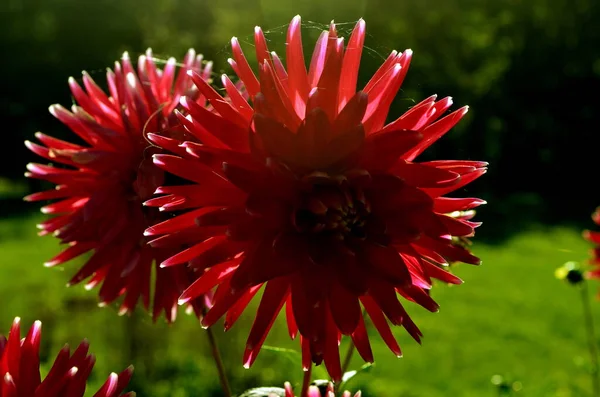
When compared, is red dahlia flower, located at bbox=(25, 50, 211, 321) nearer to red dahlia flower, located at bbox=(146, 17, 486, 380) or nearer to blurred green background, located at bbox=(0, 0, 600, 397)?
red dahlia flower, located at bbox=(146, 17, 486, 380)

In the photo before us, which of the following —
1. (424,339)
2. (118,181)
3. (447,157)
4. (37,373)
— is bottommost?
(424,339)

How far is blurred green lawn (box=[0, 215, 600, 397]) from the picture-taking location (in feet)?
12.8

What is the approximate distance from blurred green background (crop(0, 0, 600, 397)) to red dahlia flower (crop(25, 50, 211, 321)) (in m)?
2.45

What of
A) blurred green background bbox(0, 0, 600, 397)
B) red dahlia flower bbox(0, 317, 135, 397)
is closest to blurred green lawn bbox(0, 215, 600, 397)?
blurred green background bbox(0, 0, 600, 397)

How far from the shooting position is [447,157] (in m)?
5.30

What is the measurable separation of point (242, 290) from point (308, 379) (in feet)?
0.70

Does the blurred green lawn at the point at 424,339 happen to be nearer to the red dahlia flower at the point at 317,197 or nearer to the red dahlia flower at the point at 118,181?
the red dahlia flower at the point at 118,181

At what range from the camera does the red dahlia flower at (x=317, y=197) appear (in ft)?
2.76

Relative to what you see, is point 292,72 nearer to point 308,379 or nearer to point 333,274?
point 333,274

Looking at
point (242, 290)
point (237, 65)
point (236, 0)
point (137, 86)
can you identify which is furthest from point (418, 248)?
point (236, 0)

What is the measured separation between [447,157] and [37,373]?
4.70 m

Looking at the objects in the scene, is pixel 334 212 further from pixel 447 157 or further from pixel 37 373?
pixel 447 157

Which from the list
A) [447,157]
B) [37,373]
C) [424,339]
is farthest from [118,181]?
[424,339]

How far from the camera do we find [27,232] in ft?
Result: 31.8
